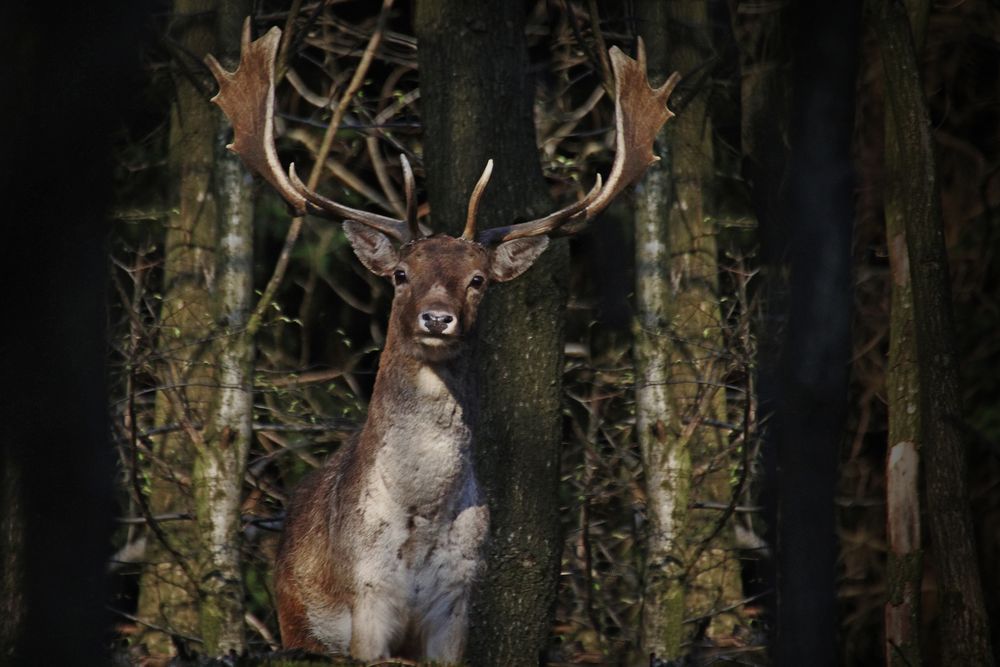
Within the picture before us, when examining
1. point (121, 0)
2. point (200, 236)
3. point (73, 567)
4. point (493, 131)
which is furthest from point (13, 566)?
point (200, 236)

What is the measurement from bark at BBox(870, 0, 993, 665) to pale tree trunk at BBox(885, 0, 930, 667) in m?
1.04

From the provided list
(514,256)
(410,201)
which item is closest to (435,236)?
(410,201)

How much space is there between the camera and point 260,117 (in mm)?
7207

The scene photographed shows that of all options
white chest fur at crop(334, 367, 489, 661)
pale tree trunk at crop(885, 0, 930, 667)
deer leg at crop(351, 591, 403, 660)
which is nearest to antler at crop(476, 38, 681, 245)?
white chest fur at crop(334, 367, 489, 661)

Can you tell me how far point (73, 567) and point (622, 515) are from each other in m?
5.37

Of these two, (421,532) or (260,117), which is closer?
(421,532)

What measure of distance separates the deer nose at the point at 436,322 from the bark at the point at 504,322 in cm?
155

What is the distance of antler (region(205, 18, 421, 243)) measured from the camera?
7.01 m

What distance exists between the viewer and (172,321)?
9.39m

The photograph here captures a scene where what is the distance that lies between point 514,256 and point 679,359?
3025 mm

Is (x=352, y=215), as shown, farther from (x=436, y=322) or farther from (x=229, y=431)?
(x=229, y=431)

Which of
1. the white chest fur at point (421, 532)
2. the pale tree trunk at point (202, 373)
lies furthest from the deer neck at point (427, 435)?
the pale tree trunk at point (202, 373)

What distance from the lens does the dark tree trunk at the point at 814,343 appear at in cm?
605

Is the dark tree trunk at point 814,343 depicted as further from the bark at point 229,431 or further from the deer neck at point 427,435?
the bark at point 229,431
